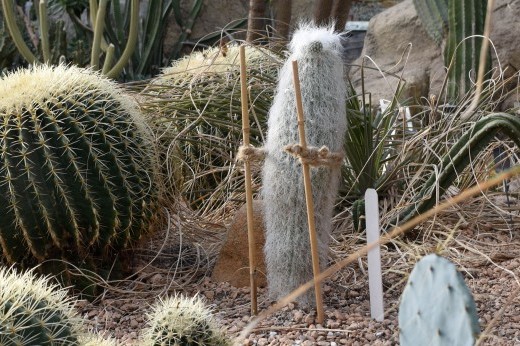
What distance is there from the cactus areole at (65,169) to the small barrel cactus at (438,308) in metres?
Result: 1.36

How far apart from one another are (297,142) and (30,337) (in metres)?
1.07

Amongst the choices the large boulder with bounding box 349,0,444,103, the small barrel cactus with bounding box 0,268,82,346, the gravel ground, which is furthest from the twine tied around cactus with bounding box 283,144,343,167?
the large boulder with bounding box 349,0,444,103

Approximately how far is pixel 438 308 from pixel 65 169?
58.8 inches

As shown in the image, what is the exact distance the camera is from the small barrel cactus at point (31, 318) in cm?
164

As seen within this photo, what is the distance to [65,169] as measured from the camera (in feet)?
9.17

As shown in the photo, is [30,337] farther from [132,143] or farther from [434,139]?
[434,139]

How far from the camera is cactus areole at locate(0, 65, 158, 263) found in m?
2.77

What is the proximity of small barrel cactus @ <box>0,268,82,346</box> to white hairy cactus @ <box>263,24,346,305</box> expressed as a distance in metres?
0.88

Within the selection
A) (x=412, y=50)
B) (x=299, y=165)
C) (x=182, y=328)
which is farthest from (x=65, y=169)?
(x=412, y=50)

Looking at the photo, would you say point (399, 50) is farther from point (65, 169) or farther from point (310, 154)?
point (310, 154)

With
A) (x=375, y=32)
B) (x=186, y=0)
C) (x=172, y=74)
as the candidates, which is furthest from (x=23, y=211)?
(x=186, y=0)

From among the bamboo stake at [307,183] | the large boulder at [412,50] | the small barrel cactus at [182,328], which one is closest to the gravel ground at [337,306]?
the bamboo stake at [307,183]

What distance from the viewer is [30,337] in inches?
66.2

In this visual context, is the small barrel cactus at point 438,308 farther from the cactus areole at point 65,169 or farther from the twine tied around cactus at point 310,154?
the cactus areole at point 65,169
